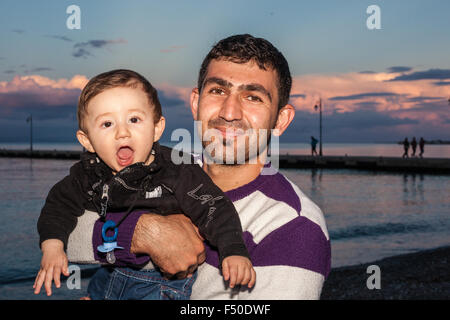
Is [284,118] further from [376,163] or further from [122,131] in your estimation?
[376,163]

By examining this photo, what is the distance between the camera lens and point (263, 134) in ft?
10.2

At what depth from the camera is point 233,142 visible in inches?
120

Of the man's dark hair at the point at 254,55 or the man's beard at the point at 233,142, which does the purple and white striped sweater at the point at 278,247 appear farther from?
the man's dark hair at the point at 254,55

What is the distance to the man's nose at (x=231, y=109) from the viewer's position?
9.62 feet

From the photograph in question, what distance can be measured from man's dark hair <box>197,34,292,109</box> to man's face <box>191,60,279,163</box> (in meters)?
0.04

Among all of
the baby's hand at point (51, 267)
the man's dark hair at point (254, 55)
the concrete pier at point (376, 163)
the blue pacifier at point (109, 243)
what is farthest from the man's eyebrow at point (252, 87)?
the concrete pier at point (376, 163)

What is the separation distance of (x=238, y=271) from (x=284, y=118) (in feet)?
4.72

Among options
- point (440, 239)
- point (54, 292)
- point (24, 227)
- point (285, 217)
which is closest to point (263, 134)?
point (285, 217)

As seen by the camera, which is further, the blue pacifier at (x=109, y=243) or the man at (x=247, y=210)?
the blue pacifier at (x=109, y=243)

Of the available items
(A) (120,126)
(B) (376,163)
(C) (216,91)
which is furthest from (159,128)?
(B) (376,163)

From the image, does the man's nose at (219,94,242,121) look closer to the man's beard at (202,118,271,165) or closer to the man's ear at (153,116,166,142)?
the man's beard at (202,118,271,165)

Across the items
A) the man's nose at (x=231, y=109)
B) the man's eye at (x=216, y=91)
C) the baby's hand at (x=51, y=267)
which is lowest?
the baby's hand at (x=51, y=267)

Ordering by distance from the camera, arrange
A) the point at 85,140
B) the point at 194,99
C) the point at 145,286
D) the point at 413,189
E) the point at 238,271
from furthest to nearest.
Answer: the point at 413,189, the point at 194,99, the point at 85,140, the point at 145,286, the point at 238,271

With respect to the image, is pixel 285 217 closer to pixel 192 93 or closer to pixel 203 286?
pixel 203 286
